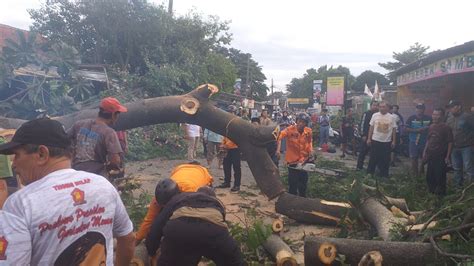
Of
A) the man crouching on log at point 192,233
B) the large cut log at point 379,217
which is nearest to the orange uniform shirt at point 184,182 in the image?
the man crouching on log at point 192,233

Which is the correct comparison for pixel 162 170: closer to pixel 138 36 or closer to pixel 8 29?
pixel 138 36

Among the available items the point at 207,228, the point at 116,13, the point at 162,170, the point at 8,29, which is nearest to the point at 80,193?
the point at 207,228

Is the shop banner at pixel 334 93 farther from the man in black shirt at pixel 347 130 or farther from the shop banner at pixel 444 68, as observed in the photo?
the shop banner at pixel 444 68

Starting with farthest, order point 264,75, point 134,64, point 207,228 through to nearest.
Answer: point 264,75
point 134,64
point 207,228

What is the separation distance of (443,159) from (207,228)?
5.54 meters

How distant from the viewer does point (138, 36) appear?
16891 mm

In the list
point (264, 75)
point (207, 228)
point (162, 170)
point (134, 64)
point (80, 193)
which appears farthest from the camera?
point (264, 75)

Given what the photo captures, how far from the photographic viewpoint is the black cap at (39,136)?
5.62 ft

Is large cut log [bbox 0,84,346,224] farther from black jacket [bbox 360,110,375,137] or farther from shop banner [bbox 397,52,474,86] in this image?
shop banner [bbox 397,52,474,86]

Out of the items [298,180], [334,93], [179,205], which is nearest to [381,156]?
[298,180]

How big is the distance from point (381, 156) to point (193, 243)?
6.72m

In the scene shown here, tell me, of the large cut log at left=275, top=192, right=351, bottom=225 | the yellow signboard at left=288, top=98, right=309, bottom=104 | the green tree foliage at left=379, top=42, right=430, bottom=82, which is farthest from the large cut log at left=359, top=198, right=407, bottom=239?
the yellow signboard at left=288, top=98, right=309, bottom=104

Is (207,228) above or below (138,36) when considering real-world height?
below

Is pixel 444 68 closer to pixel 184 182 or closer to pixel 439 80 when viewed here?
pixel 439 80
